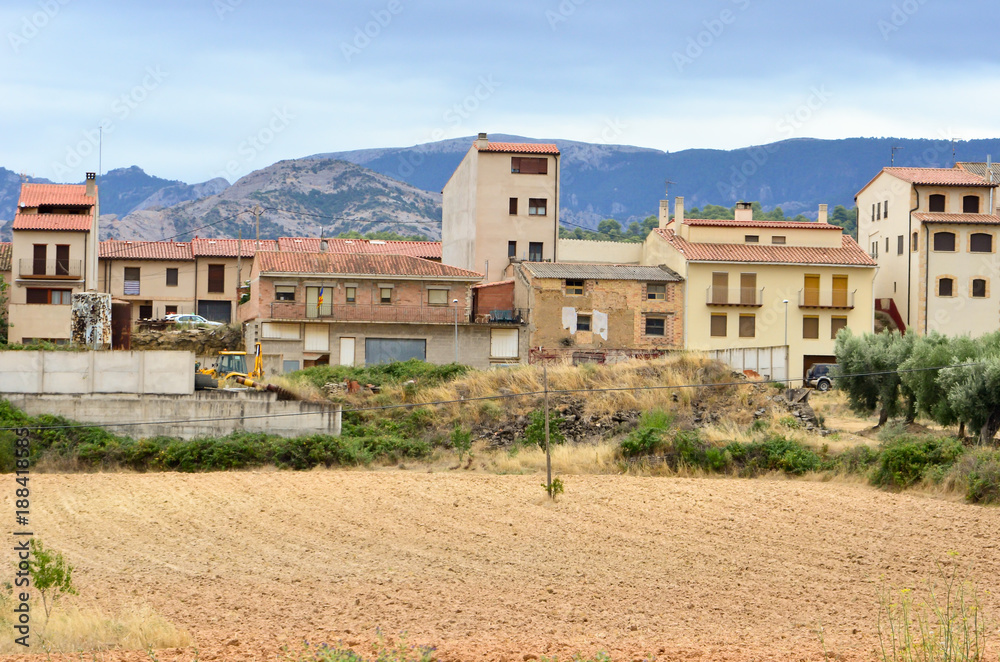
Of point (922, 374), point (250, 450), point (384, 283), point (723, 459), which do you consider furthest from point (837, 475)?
point (384, 283)

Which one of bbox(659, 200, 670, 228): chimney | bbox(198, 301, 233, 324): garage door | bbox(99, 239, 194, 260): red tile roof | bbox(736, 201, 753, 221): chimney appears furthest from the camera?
bbox(198, 301, 233, 324): garage door

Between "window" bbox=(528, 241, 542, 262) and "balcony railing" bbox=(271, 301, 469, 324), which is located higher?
"window" bbox=(528, 241, 542, 262)

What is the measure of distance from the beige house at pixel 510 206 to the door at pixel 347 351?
12.1 meters

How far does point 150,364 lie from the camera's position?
35344mm

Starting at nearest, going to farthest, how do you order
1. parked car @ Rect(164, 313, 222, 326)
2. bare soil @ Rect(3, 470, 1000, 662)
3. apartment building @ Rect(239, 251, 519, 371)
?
bare soil @ Rect(3, 470, 1000, 662), apartment building @ Rect(239, 251, 519, 371), parked car @ Rect(164, 313, 222, 326)

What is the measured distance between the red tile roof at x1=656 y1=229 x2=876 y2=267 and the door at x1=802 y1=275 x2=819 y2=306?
926mm

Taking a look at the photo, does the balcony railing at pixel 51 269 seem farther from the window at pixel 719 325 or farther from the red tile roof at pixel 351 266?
the window at pixel 719 325

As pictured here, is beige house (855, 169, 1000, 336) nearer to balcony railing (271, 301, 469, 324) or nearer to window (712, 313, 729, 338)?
window (712, 313, 729, 338)

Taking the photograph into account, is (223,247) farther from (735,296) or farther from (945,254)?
(945,254)

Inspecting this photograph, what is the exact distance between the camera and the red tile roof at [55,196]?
194ft

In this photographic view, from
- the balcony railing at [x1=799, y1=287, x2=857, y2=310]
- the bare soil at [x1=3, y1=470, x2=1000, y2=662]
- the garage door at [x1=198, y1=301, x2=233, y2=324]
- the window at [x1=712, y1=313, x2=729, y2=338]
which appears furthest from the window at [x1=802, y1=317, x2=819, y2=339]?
the garage door at [x1=198, y1=301, x2=233, y2=324]

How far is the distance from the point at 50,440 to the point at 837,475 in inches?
944

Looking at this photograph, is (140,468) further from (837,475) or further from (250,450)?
(837,475)

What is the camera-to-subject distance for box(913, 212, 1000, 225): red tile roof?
59.0m
